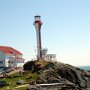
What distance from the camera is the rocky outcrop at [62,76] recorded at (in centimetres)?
6601

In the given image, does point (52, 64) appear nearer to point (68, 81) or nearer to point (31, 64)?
point (31, 64)

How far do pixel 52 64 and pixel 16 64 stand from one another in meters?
36.1

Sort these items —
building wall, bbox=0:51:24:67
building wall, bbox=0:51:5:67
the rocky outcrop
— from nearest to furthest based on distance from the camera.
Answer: the rocky outcrop < building wall, bbox=0:51:5:67 < building wall, bbox=0:51:24:67

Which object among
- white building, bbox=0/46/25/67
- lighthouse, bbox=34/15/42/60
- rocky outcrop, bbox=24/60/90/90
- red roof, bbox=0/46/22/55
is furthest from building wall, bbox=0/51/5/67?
rocky outcrop, bbox=24/60/90/90

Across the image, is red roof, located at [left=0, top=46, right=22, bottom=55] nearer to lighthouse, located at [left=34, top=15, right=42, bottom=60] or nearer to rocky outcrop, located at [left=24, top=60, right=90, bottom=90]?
lighthouse, located at [left=34, top=15, right=42, bottom=60]

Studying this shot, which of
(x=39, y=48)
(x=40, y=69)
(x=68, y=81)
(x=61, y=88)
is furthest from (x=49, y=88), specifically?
(x=39, y=48)

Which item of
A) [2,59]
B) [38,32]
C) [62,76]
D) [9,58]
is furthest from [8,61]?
[62,76]

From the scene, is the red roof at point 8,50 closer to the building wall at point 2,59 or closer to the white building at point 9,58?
the white building at point 9,58

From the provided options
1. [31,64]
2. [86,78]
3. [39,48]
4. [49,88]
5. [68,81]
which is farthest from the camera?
[39,48]

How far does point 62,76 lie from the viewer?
72.2 metres

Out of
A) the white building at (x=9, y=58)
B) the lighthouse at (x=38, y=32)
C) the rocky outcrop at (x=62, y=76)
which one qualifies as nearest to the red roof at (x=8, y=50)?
the white building at (x=9, y=58)

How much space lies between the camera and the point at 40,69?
260 ft

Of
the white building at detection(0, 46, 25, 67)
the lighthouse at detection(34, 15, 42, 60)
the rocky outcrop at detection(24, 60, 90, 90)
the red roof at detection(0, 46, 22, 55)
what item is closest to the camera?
the rocky outcrop at detection(24, 60, 90, 90)

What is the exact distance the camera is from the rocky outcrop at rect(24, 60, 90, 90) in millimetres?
66006
